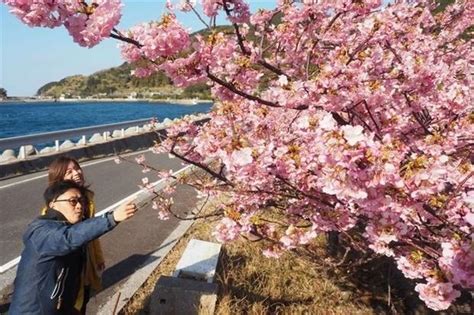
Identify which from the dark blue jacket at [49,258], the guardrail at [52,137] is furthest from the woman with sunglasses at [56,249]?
the guardrail at [52,137]

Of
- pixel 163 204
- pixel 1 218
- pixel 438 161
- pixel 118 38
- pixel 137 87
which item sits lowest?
pixel 137 87

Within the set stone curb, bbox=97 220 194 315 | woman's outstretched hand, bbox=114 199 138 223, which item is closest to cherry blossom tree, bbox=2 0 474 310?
woman's outstretched hand, bbox=114 199 138 223

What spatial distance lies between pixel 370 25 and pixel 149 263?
13.0 feet

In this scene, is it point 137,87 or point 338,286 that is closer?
point 338,286

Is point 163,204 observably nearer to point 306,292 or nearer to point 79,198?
point 306,292

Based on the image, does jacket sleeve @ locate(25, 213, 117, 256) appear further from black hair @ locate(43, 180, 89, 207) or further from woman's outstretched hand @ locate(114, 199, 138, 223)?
black hair @ locate(43, 180, 89, 207)

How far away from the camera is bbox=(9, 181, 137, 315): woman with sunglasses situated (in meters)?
2.91

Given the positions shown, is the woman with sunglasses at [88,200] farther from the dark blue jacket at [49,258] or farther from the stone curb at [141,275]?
the dark blue jacket at [49,258]

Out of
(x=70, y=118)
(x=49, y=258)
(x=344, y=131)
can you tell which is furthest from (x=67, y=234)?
(x=70, y=118)

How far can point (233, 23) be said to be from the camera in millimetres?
3418

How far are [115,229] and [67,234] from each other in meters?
4.71

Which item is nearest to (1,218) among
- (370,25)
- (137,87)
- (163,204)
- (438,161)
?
(163,204)

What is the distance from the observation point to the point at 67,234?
2.91 meters

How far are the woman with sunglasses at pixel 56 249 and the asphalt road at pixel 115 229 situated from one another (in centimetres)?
163
